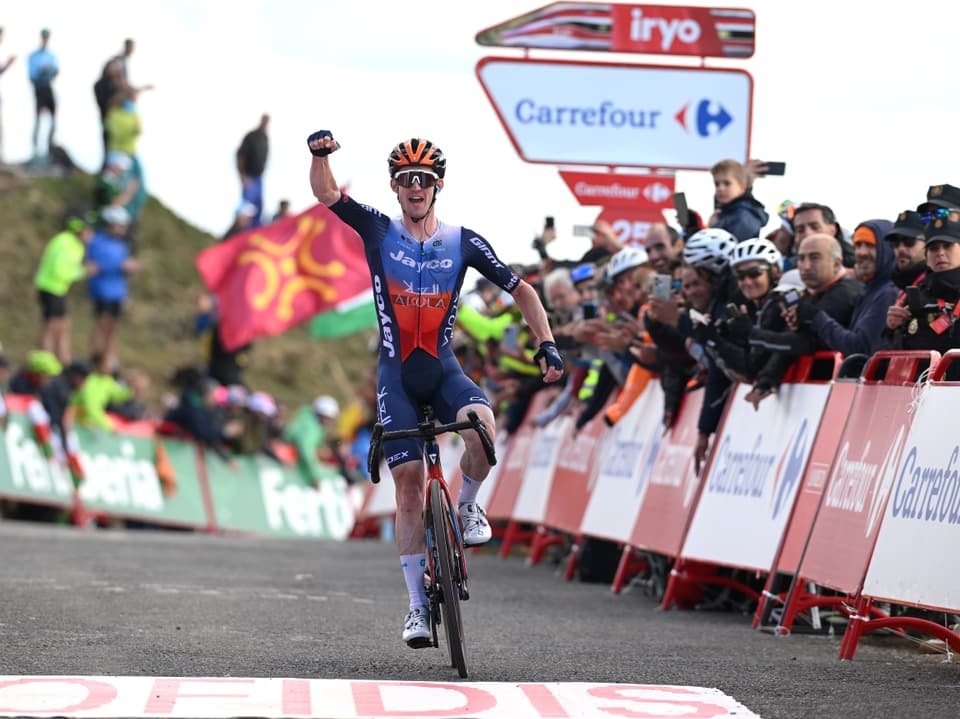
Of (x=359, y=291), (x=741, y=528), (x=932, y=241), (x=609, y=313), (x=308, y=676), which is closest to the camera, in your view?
(x=308, y=676)

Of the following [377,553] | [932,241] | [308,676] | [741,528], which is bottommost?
[377,553]

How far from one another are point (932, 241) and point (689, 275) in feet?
11.9

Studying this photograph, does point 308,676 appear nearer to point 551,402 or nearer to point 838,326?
point 838,326

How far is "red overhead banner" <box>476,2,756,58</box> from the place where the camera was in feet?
61.3

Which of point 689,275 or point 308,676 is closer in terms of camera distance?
point 308,676

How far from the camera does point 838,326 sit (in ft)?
37.1

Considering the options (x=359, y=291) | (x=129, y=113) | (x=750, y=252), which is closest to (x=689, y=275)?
(x=750, y=252)

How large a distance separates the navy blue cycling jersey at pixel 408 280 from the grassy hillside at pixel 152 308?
4814 cm

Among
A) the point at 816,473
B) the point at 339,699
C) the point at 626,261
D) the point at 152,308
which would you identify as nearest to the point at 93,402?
the point at 626,261

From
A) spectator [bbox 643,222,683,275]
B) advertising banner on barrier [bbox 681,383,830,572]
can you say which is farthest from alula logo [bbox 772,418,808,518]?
spectator [bbox 643,222,683,275]

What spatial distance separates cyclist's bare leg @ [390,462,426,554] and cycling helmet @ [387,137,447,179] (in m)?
1.39

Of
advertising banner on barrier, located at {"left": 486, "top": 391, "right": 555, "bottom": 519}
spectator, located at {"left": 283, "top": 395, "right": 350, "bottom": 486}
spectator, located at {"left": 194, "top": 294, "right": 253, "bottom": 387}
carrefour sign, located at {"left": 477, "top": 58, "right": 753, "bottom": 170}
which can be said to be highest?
carrefour sign, located at {"left": 477, "top": 58, "right": 753, "bottom": 170}

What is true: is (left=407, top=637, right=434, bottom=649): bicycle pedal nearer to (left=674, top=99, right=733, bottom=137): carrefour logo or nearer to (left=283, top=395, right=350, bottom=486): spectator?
(left=674, top=99, right=733, bottom=137): carrefour logo

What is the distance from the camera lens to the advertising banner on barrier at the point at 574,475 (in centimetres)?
1738
